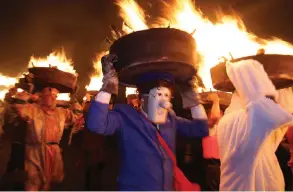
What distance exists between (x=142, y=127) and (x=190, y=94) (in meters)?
0.87

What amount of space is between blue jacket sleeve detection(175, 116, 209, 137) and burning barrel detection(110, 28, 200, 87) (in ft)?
2.49

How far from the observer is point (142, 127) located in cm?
319

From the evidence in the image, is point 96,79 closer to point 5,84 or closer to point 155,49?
point 5,84

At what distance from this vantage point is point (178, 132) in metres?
3.68

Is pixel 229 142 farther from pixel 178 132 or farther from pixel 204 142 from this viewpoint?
pixel 204 142

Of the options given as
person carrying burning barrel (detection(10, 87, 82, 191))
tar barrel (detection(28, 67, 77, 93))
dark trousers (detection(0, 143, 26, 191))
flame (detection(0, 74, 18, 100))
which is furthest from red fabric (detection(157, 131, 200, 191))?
flame (detection(0, 74, 18, 100))

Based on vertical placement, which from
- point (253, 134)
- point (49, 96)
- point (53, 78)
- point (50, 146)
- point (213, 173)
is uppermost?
point (53, 78)

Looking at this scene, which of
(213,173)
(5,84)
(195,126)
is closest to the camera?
(195,126)

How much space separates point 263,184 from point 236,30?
3363 millimetres

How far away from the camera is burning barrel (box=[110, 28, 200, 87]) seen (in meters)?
2.91

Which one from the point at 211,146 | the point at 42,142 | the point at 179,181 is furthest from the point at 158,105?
the point at 42,142

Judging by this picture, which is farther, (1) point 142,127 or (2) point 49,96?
(2) point 49,96

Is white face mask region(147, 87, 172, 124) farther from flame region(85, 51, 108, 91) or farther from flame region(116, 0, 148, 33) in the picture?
flame region(85, 51, 108, 91)

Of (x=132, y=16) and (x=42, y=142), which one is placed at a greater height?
(x=132, y=16)
